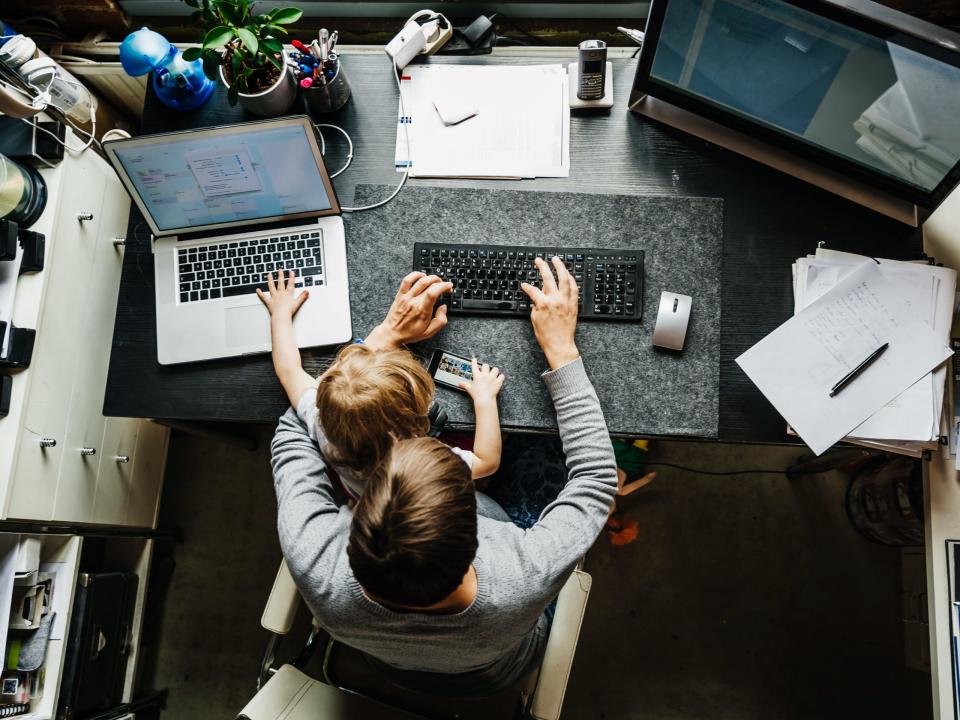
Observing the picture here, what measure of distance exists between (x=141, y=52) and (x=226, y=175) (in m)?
0.30

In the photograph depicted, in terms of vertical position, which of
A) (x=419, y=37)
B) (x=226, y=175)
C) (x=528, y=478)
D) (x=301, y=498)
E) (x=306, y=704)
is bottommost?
(x=306, y=704)

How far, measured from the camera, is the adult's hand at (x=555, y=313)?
1047mm

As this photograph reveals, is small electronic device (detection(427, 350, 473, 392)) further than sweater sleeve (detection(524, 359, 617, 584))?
Yes

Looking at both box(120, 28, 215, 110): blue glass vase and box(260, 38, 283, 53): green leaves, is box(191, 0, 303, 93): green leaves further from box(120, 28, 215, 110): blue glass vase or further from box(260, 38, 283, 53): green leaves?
box(120, 28, 215, 110): blue glass vase

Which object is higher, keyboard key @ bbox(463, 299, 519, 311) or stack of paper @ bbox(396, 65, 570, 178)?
stack of paper @ bbox(396, 65, 570, 178)

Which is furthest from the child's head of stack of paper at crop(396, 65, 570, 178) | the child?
stack of paper at crop(396, 65, 570, 178)

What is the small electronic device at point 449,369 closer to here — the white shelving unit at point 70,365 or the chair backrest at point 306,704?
the chair backrest at point 306,704

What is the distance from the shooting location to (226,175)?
1.02m

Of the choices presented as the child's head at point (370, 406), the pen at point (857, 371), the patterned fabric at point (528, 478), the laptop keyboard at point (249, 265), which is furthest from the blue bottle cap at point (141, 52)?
the pen at point (857, 371)

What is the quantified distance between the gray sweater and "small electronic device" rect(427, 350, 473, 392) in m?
0.13

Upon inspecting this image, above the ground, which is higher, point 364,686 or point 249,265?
point 249,265

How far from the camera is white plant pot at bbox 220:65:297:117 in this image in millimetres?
1103

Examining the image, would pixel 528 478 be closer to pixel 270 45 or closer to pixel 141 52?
pixel 270 45

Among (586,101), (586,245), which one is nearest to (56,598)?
(586,245)
